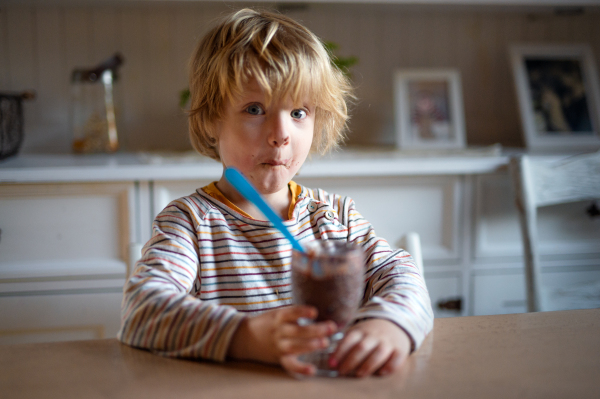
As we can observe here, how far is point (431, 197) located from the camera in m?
1.35

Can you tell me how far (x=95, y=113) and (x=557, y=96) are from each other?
144 centimetres

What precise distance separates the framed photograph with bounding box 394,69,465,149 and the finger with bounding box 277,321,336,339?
1.18 metres

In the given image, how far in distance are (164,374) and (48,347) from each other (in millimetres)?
160

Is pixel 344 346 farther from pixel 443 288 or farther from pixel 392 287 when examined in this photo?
pixel 443 288

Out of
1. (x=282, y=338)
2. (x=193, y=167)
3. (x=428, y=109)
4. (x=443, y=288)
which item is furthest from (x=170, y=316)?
(x=428, y=109)

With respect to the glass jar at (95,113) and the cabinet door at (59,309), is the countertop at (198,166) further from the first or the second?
the cabinet door at (59,309)

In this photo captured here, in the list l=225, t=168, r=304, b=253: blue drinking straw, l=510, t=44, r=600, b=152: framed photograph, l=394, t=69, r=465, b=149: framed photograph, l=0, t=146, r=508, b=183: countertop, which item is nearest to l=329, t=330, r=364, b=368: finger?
l=225, t=168, r=304, b=253: blue drinking straw

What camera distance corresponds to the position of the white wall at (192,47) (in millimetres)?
1577

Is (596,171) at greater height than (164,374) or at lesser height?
greater

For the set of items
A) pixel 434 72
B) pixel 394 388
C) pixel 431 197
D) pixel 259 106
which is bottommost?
pixel 394 388

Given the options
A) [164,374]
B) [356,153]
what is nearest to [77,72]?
[356,153]

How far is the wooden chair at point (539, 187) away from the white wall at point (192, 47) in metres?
0.56

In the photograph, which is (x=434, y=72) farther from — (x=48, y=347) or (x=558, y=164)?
(x=48, y=347)

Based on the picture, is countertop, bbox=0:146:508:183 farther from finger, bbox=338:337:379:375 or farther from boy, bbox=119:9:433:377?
finger, bbox=338:337:379:375
